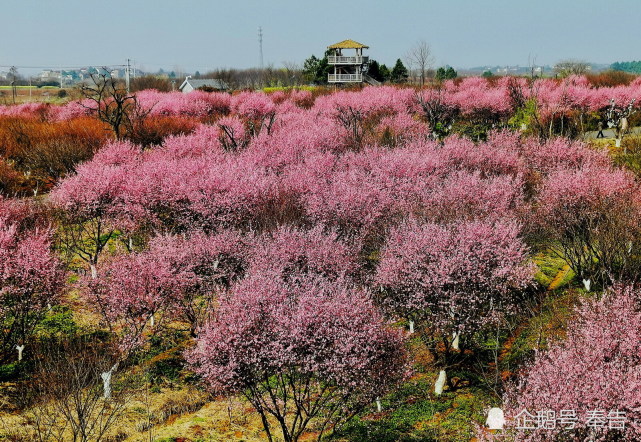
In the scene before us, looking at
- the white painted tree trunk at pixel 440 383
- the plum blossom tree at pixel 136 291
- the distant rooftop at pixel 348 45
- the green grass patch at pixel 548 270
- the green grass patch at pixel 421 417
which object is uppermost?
the distant rooftop at pixel 348 45

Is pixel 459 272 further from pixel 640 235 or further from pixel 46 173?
pixel 46 173

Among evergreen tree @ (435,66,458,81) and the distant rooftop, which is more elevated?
the distant rooftop

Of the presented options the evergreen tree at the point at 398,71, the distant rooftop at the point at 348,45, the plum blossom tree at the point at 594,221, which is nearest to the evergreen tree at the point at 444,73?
the evergreen tree at the point at 398,71

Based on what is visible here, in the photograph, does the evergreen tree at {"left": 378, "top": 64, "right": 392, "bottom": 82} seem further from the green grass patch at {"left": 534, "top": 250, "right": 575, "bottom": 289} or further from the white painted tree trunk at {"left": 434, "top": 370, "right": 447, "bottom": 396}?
the white painted tree trunk at {"left": 434, "top": 370, "right": 447, "bottom": 396}

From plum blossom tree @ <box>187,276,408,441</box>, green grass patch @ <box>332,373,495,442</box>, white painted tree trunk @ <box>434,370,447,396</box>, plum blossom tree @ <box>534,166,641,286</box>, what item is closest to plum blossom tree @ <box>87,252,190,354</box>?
Answer: plum blossom tree @ <box>187,276,408,441</box>

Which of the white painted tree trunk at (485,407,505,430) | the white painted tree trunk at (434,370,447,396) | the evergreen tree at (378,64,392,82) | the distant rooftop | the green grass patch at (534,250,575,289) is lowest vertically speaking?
the white painted tree trunk at (434,370,447,396)

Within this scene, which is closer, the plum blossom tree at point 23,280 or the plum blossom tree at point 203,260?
the plum blossom tree at point 23,280

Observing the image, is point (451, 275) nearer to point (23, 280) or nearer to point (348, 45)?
point (23, 280)

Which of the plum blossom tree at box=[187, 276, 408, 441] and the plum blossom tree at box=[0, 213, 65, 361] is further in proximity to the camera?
the plum blossom tree at box=[0, 213, 65, 361]

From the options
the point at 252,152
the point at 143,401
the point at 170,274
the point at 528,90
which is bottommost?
the point at 143,401

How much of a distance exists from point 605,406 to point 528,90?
58745mm

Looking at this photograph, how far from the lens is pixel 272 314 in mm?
13023

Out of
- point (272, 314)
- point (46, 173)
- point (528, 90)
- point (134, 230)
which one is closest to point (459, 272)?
point (272, 314)

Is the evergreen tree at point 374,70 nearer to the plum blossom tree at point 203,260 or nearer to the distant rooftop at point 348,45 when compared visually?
the distant rooftop at point 348,45
